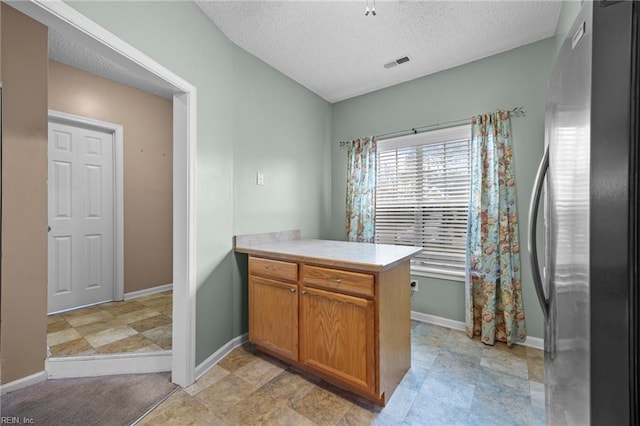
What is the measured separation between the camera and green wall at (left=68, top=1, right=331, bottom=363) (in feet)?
5.17

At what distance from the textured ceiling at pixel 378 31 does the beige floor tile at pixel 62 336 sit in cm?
281

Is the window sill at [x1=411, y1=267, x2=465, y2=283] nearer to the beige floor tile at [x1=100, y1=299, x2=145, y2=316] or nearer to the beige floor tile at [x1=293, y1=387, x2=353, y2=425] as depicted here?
the beige floor tile at [x1=293, y1=387, x2=353, y2=425]

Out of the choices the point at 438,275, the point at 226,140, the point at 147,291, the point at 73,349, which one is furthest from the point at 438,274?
the point at 147,291

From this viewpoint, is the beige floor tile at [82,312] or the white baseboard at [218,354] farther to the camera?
the beige floor tile at [82,312]

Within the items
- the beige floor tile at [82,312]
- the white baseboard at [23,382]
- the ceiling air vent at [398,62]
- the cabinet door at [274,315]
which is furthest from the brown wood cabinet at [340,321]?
the beige floor tile at [82,312]

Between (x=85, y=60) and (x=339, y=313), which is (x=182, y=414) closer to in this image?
(x=339, y=313)

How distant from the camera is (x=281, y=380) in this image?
1767 mm

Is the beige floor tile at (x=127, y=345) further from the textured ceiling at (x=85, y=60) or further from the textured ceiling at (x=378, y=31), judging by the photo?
the textured ceiling at (x=378, y=31)

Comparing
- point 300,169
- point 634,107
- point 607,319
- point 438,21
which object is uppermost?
point 438,21

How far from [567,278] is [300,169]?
248cm

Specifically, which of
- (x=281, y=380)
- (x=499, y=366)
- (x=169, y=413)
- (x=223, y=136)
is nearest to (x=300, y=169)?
(x=223, y=136)

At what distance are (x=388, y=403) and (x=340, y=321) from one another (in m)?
0.56

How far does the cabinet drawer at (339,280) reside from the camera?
1.47 m

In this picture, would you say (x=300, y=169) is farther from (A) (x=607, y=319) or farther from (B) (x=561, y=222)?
(A) (x=607, y=319)
